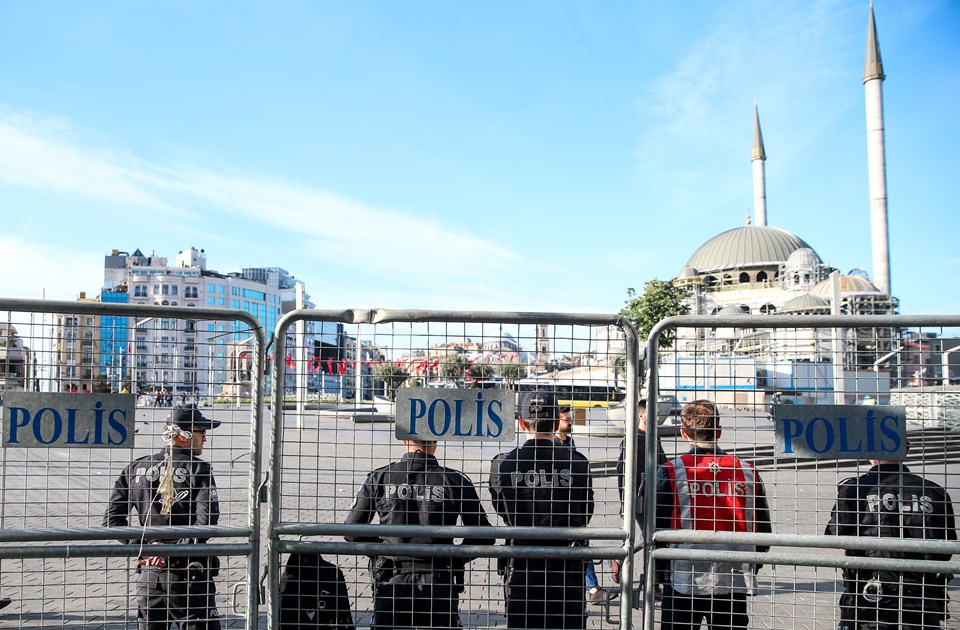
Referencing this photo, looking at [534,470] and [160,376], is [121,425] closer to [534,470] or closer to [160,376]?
[160,376]

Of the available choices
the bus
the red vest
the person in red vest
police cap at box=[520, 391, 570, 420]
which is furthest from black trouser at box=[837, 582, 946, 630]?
police cap at box=[520, 391, 570, 420]

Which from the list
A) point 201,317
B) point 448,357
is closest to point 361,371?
point 448,357

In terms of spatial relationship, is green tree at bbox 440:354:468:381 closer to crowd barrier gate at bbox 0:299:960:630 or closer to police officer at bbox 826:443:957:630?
crowd barrier gate at bbox 0:299:960:630

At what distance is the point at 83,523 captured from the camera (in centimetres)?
814

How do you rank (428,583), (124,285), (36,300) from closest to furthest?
(36,300) < (428,583) < (124,285)

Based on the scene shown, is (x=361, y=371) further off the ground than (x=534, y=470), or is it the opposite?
(x=361, y=371)

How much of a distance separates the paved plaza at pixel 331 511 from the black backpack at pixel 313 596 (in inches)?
4.8

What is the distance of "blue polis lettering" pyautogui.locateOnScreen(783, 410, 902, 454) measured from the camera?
365 cm

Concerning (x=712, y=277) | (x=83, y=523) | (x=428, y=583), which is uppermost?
(x=712, y=277)

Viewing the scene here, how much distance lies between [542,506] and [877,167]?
6149cm

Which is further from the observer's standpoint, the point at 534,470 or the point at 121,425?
the point at 534,470

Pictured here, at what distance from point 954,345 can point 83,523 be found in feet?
27.5

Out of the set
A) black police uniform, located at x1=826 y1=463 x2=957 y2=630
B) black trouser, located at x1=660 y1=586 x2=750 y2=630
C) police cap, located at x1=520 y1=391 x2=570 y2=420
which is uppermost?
police cap, located at x1=520 y1=391 x2=570 y2=420

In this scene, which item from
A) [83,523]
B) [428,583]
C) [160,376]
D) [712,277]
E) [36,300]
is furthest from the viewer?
[712,277]
